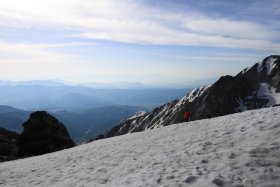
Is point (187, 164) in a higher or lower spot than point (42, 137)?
higher

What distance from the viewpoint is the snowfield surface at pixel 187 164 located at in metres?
12.2

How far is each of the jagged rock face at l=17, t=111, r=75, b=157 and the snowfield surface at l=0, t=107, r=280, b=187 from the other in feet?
79.9

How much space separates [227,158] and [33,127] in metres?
42.9

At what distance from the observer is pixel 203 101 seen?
19400 centimetres

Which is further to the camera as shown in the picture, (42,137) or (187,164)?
(42,137)

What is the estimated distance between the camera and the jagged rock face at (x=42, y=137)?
47.4 m

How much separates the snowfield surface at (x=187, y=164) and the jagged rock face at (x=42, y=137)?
2437cm

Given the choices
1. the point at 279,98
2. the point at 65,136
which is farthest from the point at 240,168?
the point at 279,98

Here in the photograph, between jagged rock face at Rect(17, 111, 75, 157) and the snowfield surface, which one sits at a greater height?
the snowfield surface

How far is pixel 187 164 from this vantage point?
572 inches

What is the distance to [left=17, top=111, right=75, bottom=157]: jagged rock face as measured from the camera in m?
47.4

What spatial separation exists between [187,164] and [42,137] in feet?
127

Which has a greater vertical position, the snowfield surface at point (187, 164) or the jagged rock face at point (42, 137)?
the snowfield surface at point (187, 164)

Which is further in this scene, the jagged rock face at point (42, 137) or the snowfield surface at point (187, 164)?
the jagged rock face at point (42, 137)
